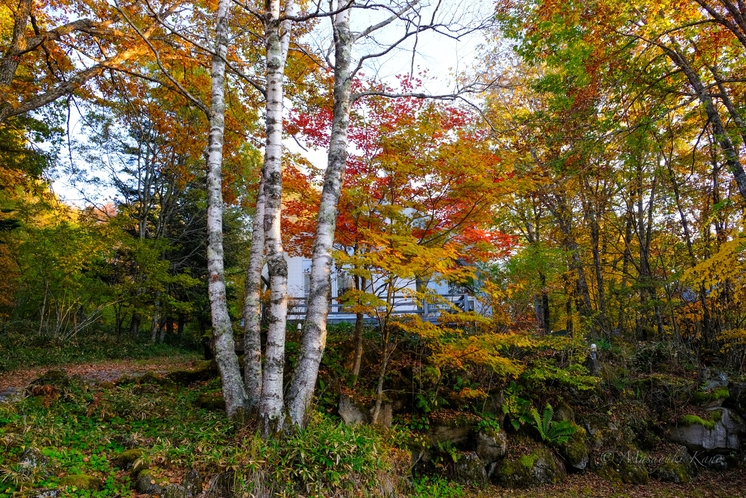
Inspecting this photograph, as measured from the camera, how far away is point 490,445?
22.4 ft

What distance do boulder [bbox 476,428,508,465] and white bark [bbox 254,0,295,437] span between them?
402cm

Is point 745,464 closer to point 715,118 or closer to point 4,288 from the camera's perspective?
point 715,118

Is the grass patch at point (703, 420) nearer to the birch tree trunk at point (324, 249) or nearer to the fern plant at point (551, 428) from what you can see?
the fern plant at point (551, 428)

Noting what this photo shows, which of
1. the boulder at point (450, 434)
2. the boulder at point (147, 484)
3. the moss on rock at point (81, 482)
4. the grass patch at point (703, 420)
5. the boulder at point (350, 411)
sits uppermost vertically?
the moss on rock at point (81, 482)

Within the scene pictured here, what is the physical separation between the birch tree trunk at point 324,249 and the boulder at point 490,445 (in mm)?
3715

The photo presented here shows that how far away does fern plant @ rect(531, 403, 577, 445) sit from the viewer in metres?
7.31

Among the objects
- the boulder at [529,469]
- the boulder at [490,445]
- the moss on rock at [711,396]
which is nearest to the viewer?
the boulder at [529,469]

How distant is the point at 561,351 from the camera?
28.0 ft

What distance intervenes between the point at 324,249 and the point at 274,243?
2.06ft

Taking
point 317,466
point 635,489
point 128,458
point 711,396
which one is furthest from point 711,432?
point 128,458

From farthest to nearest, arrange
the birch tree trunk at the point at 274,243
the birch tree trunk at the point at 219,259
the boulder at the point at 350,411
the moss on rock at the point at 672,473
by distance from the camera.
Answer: the moss on rock at the point at 672,473 → the boulder at the point at 350,411 → the birch tree trunk at the point at 219,259 → the birch tree trunk at the point at 274,243

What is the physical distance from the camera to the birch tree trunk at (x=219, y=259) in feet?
15.9

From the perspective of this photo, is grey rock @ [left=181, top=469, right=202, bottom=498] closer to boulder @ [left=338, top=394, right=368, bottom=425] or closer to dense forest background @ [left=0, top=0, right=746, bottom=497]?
dense forest background @ [left=0, top=0, right=746, bottom=497]

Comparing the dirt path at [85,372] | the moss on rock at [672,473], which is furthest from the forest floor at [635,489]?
the dirt path at [85,372]
